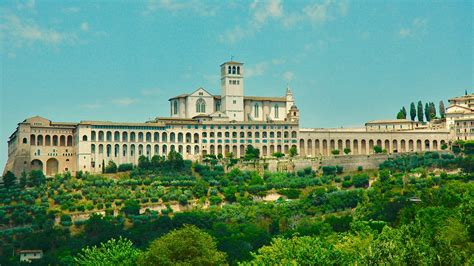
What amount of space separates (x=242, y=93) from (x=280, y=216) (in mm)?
31849

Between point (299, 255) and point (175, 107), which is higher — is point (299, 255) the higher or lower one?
the lower one

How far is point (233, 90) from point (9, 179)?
3087 centimetres

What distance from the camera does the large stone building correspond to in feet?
284

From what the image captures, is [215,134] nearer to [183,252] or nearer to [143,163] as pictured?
[143,163]

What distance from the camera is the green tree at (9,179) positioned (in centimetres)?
8075

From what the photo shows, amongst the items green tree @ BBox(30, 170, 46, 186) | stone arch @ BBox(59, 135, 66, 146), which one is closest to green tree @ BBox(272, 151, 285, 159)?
stone arch @ BBox(59, 135, 66, 146)

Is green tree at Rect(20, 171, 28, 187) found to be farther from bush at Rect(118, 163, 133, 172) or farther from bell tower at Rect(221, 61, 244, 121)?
bell tower at Rect(221, 61, 244, 121)

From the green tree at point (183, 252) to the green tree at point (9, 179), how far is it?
4516 cm

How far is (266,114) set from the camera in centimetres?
10000

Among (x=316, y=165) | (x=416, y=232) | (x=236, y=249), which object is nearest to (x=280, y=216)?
(x=236, y=249)

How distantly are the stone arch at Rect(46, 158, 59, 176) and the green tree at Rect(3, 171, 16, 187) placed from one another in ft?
18.6

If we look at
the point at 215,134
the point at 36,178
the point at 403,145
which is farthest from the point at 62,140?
the point at 403,145

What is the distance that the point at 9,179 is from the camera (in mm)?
80875

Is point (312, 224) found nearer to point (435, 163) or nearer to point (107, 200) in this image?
point (107, 200)
